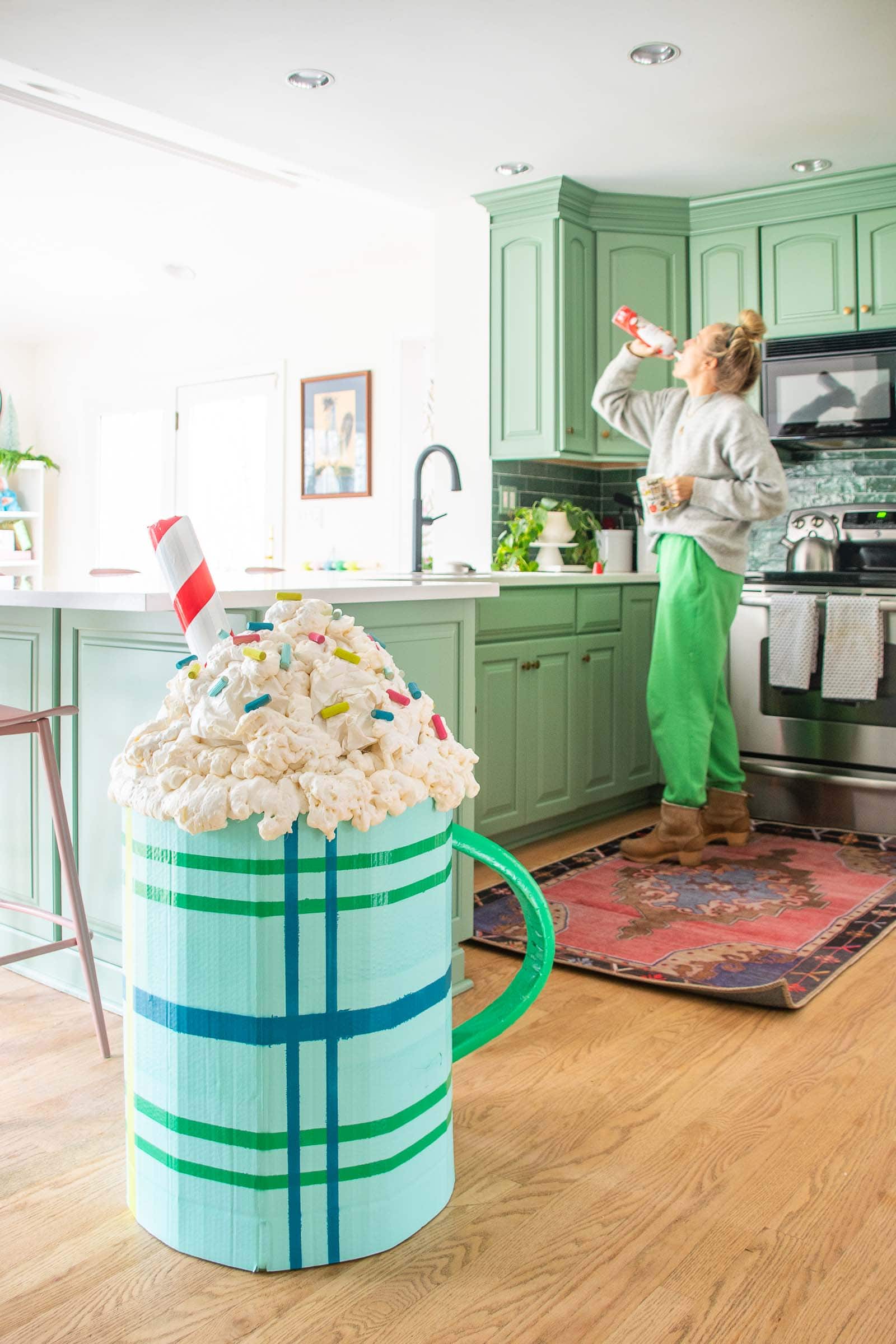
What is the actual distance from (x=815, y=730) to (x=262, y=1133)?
2914 mm

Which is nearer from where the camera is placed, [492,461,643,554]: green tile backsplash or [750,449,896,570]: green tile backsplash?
[750,449,896,570]: green tile backsplash

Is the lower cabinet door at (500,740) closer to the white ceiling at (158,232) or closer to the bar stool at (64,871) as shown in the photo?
the bar stool at (64,871)

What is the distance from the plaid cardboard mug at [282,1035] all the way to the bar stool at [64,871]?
579mm

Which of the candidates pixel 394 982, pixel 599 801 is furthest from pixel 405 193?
pixel 394 982

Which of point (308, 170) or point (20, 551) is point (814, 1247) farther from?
point (20, 551)

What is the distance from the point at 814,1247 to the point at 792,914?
4.81 ft

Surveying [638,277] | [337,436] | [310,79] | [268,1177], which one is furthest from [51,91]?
[268,1177]

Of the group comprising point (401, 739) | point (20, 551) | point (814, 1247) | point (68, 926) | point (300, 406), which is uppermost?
point (300, 406)

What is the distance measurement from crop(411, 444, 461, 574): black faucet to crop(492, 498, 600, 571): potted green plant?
1.56 feet

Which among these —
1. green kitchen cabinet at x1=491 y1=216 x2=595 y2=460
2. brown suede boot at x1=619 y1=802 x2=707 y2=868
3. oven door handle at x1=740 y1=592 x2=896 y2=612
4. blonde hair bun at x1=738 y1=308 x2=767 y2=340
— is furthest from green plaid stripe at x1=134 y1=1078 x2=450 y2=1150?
green kitchen cabinet at x1=491 y1=216 x2=595 y2=460

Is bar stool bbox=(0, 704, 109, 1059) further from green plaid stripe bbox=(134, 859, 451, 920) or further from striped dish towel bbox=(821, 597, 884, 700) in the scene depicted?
striped dish towel bbox=(821, 597, 884, 700)

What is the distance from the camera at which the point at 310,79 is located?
3.22 meters

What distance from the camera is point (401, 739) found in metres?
1.34

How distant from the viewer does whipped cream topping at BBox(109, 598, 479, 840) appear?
1.24 meters
